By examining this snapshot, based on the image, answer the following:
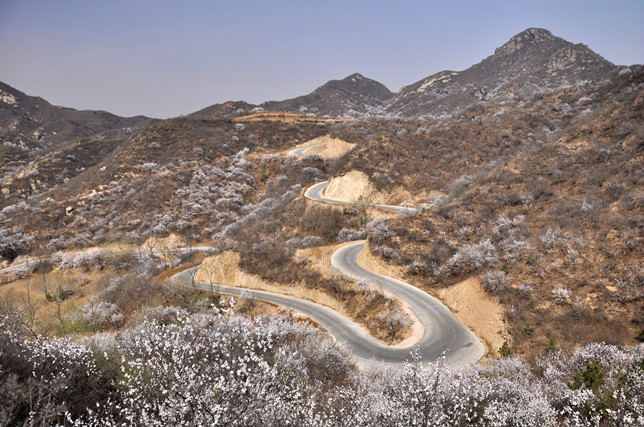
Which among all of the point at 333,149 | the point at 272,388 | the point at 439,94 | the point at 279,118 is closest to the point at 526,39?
the point at 439,94

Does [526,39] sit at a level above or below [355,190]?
above

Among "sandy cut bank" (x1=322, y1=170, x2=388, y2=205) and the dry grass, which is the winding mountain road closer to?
"sandy cut bank" (x1=322, y1=170, x2=388, y2=205)

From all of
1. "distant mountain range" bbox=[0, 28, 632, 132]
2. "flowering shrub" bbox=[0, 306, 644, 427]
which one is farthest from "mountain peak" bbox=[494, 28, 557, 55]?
"flowering shrub" bbox=[0, 306, 644, 427]

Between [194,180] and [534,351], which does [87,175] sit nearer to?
[194,180]

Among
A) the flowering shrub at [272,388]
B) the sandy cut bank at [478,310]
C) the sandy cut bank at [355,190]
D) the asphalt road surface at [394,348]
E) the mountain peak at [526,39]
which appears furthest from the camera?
the mountain peak at [526,39]

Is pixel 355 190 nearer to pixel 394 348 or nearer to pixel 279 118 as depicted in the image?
pixel 394 348

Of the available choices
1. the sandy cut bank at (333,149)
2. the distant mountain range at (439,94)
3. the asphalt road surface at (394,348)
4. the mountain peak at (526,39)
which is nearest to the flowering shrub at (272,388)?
the asphalt road surface at (394,348)

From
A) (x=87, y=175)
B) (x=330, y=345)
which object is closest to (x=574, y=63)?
(x=330, y=345)

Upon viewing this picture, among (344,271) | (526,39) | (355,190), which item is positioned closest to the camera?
(344,271)

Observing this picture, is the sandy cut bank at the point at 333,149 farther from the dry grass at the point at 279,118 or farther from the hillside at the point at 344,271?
the dry grass at the point at 279,118

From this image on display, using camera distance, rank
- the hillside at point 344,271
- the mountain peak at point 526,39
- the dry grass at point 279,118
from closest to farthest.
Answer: the hillside at point 344,271 → the dry grass at point 279,118 → the mountain peak at point 526,39

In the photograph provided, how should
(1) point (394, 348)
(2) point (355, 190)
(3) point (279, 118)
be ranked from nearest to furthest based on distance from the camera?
(1) point (394, 348), (2) point (355, 190), (3) point (279, 118)
